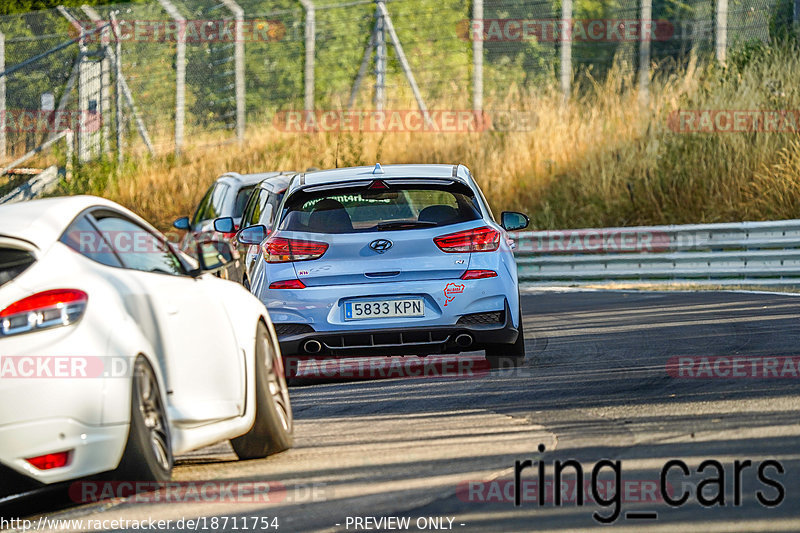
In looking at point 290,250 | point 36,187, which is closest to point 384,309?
point 290,250

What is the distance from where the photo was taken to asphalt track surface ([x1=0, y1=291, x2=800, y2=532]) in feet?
20.6

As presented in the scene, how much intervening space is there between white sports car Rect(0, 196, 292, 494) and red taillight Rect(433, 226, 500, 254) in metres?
3.25

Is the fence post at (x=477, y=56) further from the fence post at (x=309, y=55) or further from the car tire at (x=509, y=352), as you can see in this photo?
the car tire at (x=509, y=352)

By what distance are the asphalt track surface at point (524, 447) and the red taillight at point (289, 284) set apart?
2.44 ft

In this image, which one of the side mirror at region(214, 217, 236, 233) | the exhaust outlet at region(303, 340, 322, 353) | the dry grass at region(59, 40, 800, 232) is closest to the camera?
the exhaust outlet at region(303, 340, 322, 353)

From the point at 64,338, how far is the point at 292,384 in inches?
205

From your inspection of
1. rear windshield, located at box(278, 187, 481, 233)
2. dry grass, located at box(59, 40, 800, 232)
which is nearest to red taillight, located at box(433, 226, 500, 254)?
rear windshield, located at box(278, 187, 481, 233)

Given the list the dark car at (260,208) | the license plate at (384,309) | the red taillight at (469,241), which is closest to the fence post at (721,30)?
the dark car at (260,208)

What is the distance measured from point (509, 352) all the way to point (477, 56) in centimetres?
1992

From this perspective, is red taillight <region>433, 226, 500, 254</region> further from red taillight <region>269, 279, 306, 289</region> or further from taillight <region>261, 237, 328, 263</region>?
red taillight <region>269, 279, 306, 289</region>

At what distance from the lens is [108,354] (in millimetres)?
6508

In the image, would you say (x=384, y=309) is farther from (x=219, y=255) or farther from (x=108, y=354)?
(x=108, y=354)

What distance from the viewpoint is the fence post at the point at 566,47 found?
29562 mm

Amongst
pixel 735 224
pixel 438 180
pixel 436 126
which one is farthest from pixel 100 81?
pixel 438 180
